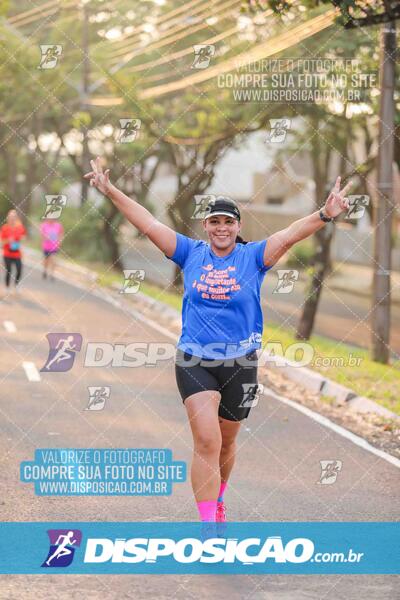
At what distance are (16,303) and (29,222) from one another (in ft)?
114

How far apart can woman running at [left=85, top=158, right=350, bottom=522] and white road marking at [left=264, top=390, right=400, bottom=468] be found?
3079 mm

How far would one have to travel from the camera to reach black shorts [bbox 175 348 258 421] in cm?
702

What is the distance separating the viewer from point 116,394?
1283 centimetres

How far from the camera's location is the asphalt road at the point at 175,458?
21.1 ft

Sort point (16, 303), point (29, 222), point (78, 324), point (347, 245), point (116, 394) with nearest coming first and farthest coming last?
point (116, 394), point (78, 324), point (16, 303), point (347, 245), point (29, 222)

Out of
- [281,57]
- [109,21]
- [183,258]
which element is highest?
[109,21]

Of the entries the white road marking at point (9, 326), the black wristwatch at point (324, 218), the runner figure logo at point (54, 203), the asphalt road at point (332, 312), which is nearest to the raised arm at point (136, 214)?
the black wristwatch at point (324, 218)

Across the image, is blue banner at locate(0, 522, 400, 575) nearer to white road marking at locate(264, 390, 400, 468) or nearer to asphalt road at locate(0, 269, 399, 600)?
asphalt road at locate(0, 269, 399, 600)

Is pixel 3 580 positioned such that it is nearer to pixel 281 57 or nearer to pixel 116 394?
pixel 116 394

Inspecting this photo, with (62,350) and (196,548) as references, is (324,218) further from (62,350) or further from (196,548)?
(62,350)

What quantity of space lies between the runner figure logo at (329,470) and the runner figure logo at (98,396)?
9.87ft

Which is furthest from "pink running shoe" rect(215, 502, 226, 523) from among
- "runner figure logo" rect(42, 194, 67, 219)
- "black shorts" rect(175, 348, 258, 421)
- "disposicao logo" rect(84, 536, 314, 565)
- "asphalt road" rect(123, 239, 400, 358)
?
"asphalt road" rect(123, 239, 400, 358)

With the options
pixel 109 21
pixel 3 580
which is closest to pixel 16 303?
pixel 3 580

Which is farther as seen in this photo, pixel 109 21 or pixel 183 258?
pixel 109 21
